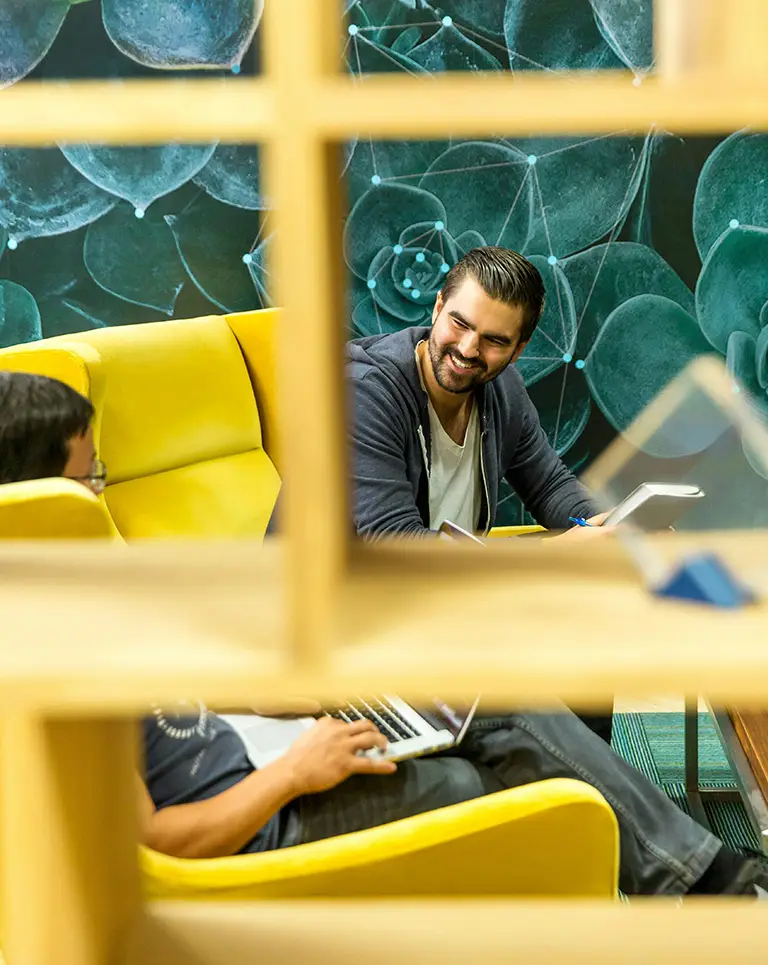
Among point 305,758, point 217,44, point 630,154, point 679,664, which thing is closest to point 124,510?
point 305,758

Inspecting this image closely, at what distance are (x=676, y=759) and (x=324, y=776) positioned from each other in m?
1.53

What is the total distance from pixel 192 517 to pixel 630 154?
1.82 m

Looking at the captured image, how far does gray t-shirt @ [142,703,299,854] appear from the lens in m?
1.25

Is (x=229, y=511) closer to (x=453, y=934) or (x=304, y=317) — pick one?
(x=453, y=934)

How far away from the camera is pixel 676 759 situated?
253 centimetres

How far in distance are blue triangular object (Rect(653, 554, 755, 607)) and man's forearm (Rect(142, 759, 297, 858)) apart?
2.60 ft

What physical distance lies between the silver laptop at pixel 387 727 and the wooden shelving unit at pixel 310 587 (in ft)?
2.20

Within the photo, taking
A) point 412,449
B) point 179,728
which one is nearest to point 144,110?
point 179,728

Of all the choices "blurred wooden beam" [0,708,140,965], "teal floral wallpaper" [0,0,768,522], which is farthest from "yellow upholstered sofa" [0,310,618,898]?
"teal floral wallpaper" [0,0,768,522]

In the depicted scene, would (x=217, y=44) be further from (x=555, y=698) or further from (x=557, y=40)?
(x=555, y=698)

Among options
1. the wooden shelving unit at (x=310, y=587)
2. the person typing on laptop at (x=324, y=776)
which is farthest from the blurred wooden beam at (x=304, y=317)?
the person typing on laptop at (x=324, y=776)

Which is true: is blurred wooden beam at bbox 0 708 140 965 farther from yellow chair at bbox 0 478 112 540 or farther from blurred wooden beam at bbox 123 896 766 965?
yellow chair at bbox 0 478 112 540

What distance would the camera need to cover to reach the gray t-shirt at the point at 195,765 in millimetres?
1248

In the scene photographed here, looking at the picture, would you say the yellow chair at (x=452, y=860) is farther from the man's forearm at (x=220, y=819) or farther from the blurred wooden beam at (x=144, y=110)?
the blurred wooden beam at (x=144, y=110)
